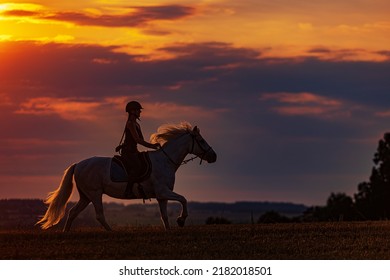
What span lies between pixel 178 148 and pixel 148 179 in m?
1.13

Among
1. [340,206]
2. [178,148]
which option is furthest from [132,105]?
[340,206]

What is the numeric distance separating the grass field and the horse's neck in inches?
66.4

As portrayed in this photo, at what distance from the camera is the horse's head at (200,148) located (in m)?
24.4

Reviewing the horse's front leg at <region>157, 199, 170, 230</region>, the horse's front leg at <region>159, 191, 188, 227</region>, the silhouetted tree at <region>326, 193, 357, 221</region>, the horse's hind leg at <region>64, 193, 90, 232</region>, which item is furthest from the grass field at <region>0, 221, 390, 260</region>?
the silhouetted tree at <region>326, 193, 357, 221</region>

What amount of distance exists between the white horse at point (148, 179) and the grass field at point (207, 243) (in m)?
0.78

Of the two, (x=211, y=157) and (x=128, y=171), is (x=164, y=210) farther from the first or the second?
(x=211, y=157)

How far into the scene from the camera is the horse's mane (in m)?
24.5

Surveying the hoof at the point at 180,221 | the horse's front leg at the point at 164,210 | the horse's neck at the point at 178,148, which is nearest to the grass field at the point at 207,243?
the hoof at the point at 180,221

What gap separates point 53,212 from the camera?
2403cm

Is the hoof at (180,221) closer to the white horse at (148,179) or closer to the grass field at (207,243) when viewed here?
the white horse at (148,179)
